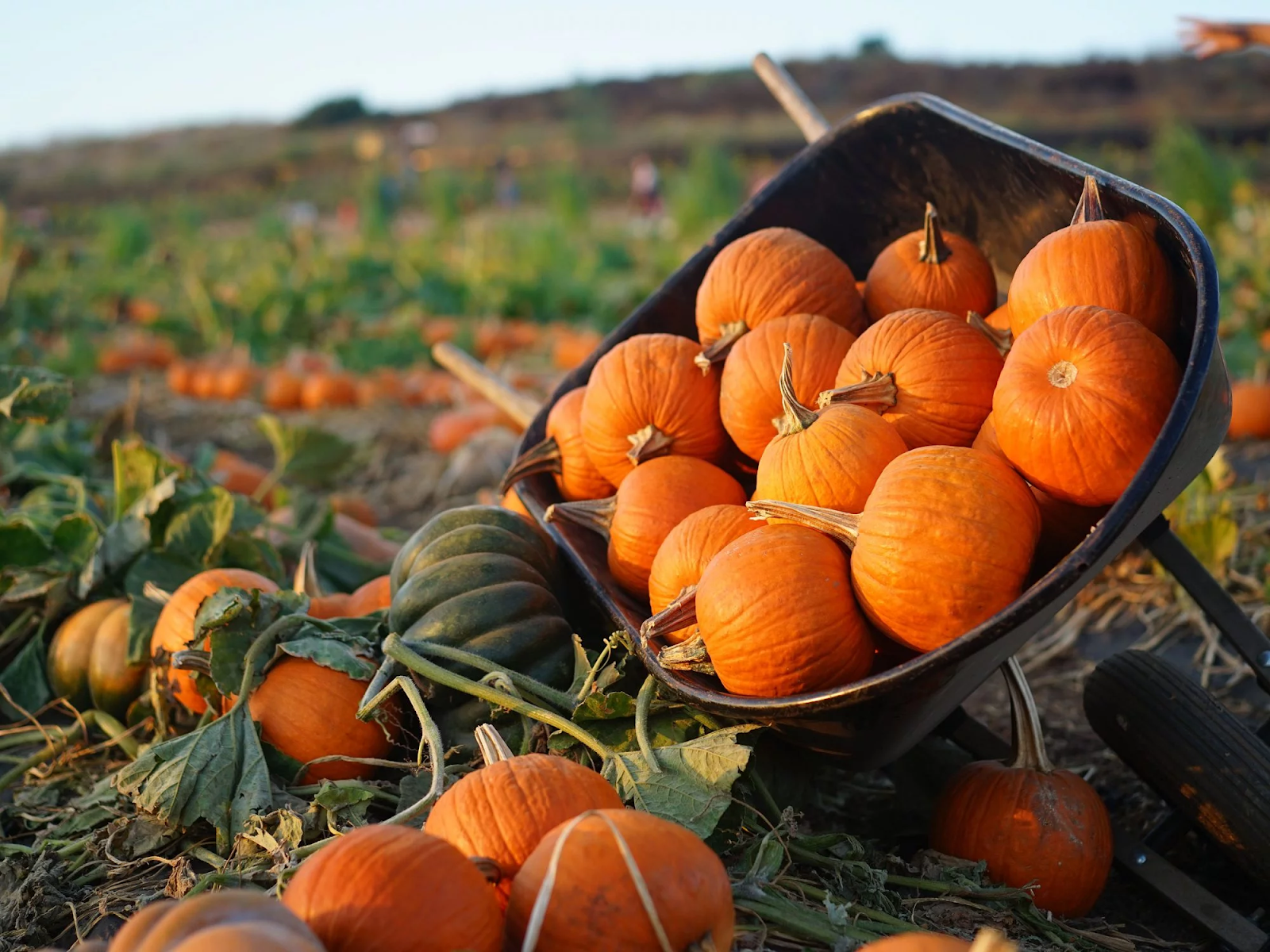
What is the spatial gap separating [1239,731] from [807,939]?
114 centimetres

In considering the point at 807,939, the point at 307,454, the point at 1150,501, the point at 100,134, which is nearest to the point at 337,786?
the point at 807,939

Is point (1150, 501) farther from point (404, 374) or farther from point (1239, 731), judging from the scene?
point (404, 374)

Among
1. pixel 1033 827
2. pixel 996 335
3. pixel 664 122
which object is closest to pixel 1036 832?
pixel 1033 827

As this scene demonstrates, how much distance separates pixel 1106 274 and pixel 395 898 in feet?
4.99

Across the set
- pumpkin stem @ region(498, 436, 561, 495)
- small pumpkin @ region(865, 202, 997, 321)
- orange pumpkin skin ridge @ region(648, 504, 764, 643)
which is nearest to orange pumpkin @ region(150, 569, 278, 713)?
pumpkin stem @ region(498, 436, 561, 495)

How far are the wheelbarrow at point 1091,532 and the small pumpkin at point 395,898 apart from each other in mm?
608

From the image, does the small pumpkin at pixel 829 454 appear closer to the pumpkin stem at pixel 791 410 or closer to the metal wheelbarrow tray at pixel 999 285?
the pumpkin stem at pixel 791 410

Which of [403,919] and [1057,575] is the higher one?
[1057,575]

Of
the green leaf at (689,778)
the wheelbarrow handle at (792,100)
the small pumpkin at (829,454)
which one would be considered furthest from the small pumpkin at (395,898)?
the wheelbarrow handle at (792,100)

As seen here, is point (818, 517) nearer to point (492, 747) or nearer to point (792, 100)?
point (492, 747)

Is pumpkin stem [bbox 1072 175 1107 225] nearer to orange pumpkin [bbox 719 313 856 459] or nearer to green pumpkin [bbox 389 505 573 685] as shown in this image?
orange pumpkin [bbox 719 313 856 459]

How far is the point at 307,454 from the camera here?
4.09m

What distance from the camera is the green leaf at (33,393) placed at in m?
3.11

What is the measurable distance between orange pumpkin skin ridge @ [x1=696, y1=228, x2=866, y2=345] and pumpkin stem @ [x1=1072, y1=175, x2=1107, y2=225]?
556 mm
